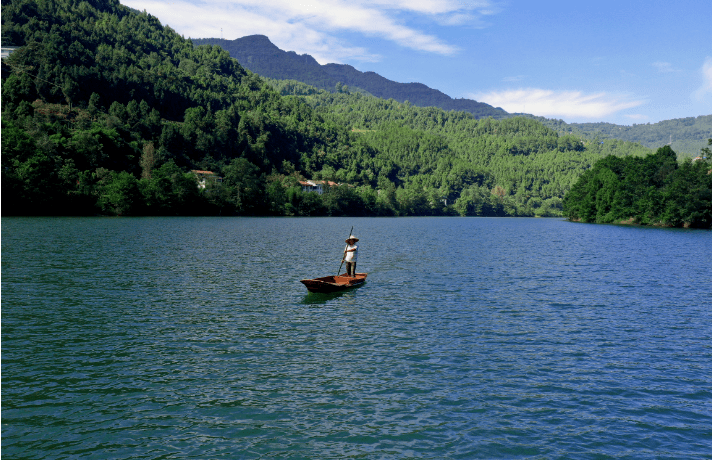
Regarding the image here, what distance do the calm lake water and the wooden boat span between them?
1.02 m

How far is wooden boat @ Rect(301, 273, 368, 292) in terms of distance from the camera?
33.8m

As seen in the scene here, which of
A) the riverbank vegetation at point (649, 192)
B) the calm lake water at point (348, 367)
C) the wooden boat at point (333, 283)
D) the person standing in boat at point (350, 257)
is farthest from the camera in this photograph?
the riverbank vegetation at point (649, 192)

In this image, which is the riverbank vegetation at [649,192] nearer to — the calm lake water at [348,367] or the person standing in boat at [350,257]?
the calm lake water at [348,367]

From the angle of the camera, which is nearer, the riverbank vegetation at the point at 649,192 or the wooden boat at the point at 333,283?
Result: the wooden boat at the point at 333,283

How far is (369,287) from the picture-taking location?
3962 cm

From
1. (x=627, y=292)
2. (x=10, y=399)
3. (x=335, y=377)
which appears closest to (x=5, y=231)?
(x=10, y=399)

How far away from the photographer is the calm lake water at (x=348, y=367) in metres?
13.8

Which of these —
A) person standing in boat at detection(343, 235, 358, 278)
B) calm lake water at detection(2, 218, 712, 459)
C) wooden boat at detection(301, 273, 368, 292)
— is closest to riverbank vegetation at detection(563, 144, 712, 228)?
calm lake water at detection(2, 218, 712, 459)

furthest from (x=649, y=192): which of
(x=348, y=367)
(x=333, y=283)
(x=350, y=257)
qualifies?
(x=348, y=367)

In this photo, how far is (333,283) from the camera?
35875mm

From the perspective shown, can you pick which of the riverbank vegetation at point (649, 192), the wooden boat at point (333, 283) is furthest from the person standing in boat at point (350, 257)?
the riverbank vegetation at point (649, 192)

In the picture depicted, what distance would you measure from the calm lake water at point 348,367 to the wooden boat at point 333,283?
1.02 m

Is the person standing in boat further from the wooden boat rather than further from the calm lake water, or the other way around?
the calm lake water

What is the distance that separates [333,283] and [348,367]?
16354 millimetres
